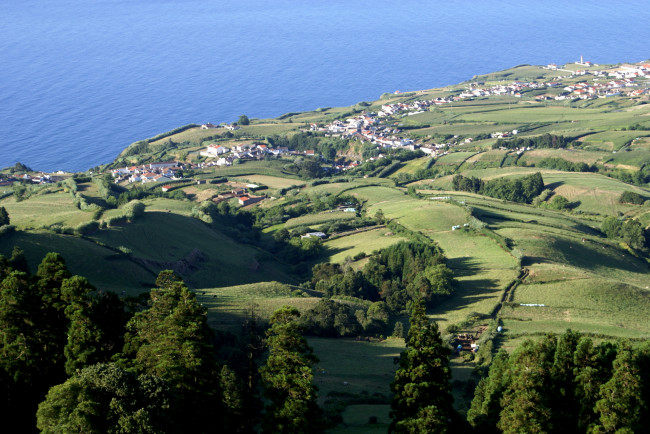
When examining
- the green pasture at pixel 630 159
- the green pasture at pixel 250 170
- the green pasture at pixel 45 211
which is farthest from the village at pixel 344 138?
the green pasture at pixel 45 211

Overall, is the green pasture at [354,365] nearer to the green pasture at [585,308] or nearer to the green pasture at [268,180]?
the green pasture at [585,308]

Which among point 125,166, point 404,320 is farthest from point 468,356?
point 125,166

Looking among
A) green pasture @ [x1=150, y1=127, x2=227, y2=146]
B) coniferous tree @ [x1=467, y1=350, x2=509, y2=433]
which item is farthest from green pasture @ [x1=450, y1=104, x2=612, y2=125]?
coniferous tree @ [x1=467, y1=350, x2=509, y2=433]

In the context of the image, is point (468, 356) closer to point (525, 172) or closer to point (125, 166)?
point (525, 172)

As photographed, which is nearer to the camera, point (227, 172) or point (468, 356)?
point (468, 356)

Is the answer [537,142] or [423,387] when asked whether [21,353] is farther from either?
[537,142]
